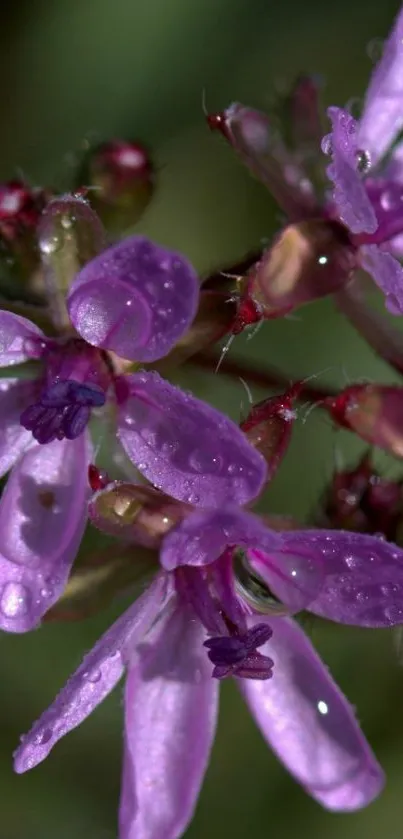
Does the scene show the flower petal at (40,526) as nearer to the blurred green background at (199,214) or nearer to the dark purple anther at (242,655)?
the dark purple anther at (242,655)

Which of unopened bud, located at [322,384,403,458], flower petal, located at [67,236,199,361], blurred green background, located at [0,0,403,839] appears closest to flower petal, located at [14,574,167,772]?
flower petal, located at [67,236,199,361]

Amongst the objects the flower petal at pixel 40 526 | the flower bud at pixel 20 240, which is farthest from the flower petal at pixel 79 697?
the flower bud at pixel 20 240

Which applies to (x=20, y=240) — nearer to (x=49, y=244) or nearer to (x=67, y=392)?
(x=49, y=244)

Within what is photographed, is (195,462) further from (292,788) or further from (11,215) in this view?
(292,788)

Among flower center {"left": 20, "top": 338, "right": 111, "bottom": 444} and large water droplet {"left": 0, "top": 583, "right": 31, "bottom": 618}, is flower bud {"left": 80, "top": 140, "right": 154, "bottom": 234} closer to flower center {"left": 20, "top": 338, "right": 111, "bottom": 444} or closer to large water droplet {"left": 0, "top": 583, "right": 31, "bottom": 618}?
flower center {"left": 20, "top": 338, "right": 111, "bottom": 444}

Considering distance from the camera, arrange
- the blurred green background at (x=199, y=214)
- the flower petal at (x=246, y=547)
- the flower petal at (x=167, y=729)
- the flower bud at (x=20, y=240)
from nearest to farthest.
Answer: the flower petal at (x=246, y=547)
the flower petal at (x=167, y=729)
the flower bud at (x=20, y=240)
the blurred green background at (x=199, y=214)

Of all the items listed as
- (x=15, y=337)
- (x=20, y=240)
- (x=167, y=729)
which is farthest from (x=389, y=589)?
(x=20, y=240)

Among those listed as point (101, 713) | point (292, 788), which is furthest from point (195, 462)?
point (292, 788)
